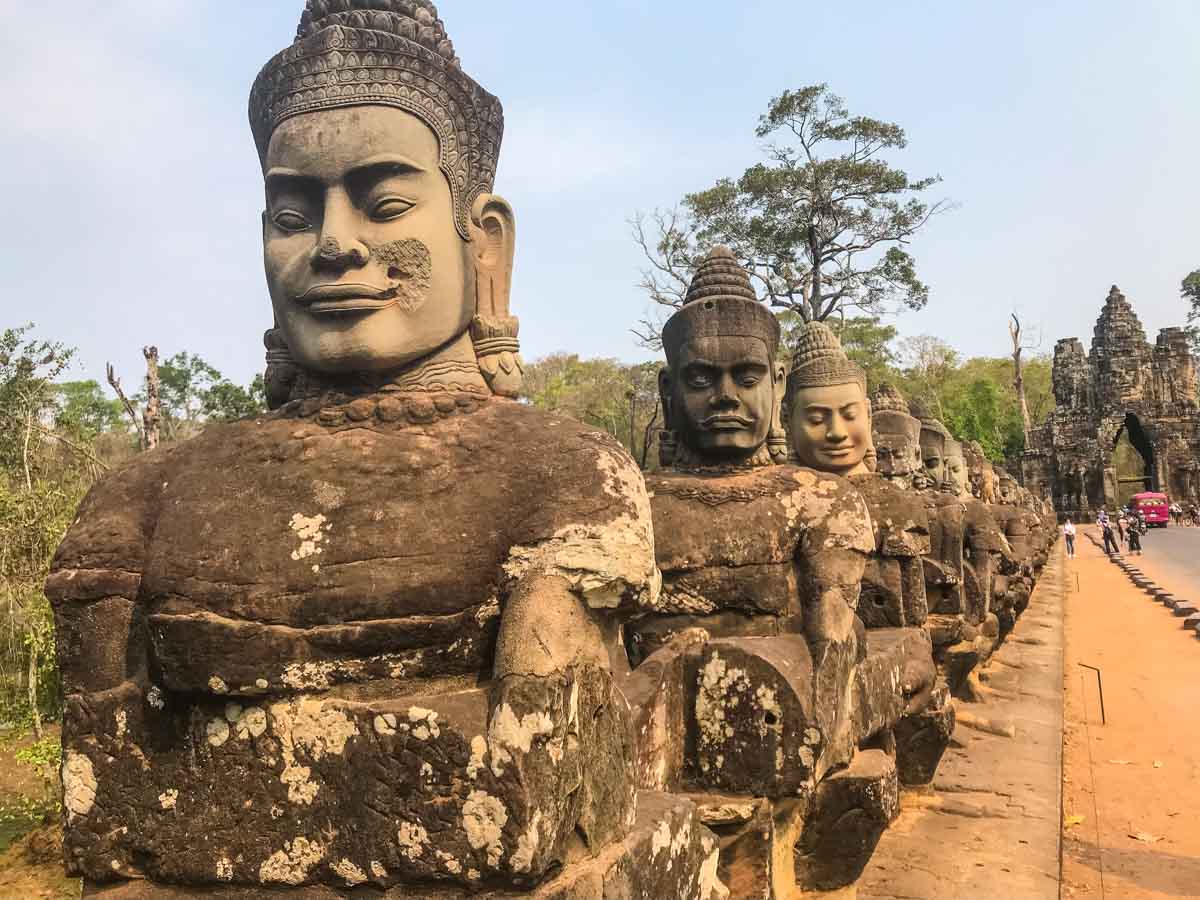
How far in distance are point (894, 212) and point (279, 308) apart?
81.7ft

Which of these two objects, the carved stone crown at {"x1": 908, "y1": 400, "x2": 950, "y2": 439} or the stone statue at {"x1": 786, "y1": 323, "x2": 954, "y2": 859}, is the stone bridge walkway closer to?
the stone statue at {"x1": 786, "y1": 323, "x2": 954, "y2": 859}

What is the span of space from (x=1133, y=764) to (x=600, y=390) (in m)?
31.6

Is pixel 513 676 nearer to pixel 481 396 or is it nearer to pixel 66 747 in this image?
pixel 481 396

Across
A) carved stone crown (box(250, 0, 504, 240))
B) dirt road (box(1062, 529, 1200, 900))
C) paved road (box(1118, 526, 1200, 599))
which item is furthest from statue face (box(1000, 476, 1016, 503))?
carved stone crown (box(250, 0, 504, 240))

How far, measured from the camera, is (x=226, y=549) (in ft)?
7.39

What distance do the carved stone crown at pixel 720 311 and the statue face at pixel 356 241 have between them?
189 centimetres

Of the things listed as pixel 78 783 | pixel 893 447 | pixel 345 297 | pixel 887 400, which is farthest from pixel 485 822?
pixel 887 400

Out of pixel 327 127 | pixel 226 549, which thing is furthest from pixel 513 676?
pixel 327 127

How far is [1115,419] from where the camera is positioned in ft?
146

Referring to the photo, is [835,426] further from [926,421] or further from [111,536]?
[926,421]

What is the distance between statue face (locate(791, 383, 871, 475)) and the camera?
19.4ft

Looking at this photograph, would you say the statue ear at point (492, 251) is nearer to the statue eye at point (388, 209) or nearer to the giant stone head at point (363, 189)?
the giant stone head at point (363, 189)

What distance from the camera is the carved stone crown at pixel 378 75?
8.35 feet

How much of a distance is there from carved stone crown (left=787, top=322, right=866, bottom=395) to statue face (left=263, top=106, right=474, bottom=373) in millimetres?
3713
